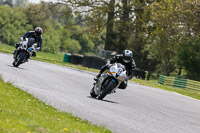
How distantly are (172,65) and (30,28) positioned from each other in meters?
48.0

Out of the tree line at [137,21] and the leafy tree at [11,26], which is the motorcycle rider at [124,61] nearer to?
the tree line at [137,21]

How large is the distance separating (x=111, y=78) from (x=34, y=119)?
5.69 metres

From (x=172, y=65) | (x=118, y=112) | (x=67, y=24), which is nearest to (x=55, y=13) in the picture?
(x=67, y=24)

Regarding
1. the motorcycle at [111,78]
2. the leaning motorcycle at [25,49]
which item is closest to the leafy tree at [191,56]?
the leaning motorcycle at [25,49]

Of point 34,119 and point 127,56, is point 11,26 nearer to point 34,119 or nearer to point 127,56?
point 127,56

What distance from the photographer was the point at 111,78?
12.8 meters

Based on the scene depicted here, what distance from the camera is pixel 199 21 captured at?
39.7 meters

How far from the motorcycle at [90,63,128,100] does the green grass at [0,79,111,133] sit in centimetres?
334

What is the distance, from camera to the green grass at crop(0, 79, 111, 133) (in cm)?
642

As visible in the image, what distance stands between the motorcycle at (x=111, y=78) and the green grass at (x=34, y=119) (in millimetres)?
3345

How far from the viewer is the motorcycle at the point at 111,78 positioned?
12.7 meters

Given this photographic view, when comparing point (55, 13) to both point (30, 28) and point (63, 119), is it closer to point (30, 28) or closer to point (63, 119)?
point (63, 119)

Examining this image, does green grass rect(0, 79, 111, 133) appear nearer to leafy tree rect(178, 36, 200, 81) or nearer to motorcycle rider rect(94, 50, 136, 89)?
motorcycle rider rect(94, 50, 136, 89)

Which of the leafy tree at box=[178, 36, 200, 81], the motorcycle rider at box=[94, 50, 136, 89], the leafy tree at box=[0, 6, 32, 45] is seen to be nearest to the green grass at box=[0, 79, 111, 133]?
the motorcycle rider at box=[94, 50, 136, 89]
